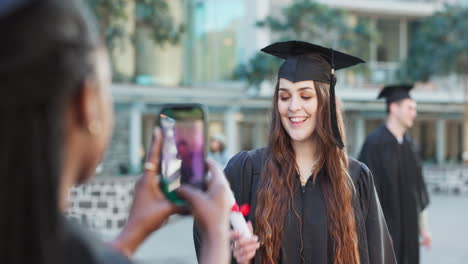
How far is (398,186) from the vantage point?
18.3 ft

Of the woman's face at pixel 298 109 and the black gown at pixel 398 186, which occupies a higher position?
the woman's face at pixel 298 109

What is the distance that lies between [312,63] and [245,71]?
1246 centimetres

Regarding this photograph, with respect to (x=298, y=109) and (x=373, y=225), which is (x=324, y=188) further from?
(x=298, y=109)

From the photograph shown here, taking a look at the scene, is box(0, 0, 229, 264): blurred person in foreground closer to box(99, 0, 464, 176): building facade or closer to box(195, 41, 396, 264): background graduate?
box(195, 41, 396, 264): background graduate

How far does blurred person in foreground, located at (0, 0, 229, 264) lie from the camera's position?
0.84 m

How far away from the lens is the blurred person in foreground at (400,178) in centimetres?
541

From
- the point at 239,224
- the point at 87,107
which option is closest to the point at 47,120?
the point at 87,107

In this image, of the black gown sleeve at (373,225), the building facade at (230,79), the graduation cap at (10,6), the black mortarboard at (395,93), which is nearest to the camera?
the graduation cap at (10,6)

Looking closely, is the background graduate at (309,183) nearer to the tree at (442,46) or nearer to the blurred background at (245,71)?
the blurred background at (245,71)

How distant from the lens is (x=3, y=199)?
2.85ft

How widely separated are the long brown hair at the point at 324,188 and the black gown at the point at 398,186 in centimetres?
267

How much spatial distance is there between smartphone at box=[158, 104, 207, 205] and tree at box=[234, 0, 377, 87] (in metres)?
13.5

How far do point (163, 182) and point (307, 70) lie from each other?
1.94 metres

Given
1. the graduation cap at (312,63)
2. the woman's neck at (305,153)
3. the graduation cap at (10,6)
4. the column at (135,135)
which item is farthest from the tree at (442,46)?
the graduation cap at (10,6)
